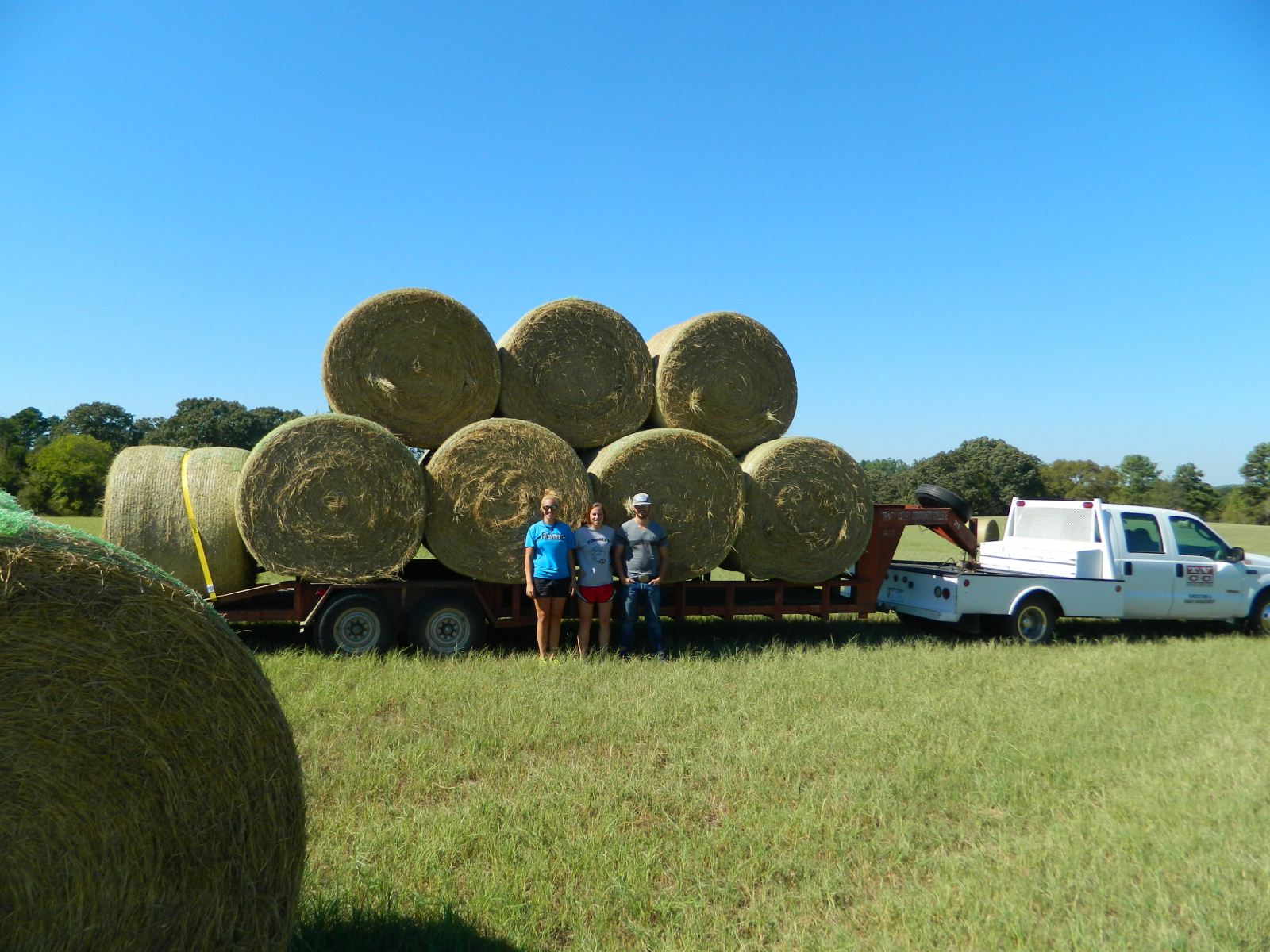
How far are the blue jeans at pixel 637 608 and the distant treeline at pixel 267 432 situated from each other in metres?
43.3

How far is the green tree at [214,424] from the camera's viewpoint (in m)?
60.4

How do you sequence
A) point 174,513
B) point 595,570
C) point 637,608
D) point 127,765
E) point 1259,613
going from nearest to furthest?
1. point 127,765
2. point 174,513
3. point 595,570
4. point 637,608
5. point 1259,613

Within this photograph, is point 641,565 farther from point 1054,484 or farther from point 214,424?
point 1054,484

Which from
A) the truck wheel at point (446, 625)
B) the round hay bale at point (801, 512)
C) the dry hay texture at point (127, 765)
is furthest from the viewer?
the round hay bale at point (801, 512)

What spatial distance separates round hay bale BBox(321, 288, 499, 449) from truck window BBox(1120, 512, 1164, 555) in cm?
822

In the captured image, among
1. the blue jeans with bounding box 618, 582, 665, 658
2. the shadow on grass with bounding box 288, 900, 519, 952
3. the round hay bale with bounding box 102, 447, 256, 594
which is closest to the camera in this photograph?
the shadow on grass with bounding box 288, 900, 519, 952

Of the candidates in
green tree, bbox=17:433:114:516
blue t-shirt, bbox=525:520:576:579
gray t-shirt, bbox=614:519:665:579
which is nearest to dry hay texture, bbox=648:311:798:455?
gray t-shirt, bbox=614:519:665:579

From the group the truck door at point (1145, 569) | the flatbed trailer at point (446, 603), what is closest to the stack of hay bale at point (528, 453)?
the flatbed trailer at point (446, 603)

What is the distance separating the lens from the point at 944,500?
446 inches

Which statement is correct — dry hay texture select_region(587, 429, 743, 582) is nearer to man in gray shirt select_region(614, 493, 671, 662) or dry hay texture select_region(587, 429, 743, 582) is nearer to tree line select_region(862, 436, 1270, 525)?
man in gray shirt select_region(614, 493, 671, 662)

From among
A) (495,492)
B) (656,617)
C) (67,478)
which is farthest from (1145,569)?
(67,478)

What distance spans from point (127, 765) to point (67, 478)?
4862 cm

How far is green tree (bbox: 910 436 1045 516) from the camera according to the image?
67.3 m

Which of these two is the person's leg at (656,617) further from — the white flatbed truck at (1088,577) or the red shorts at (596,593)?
the white flatbed truck at (1088,577)
